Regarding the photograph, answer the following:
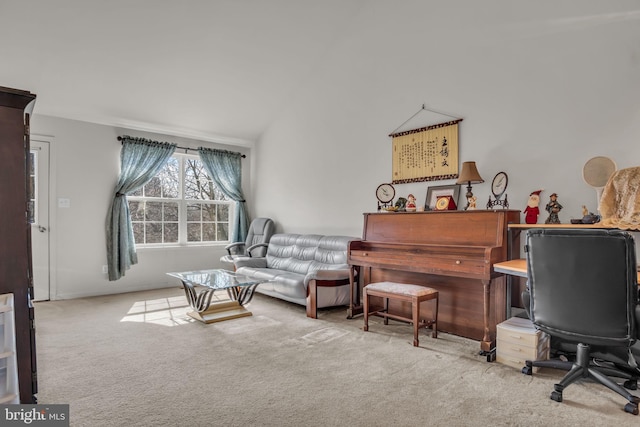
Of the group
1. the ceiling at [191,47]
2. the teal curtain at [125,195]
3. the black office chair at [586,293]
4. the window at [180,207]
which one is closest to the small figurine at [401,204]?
the ceiling at [191,47]

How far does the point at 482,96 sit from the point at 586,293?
2175mm

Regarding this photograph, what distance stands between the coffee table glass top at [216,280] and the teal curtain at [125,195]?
4.84 feet

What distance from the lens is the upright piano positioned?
9.75 feet

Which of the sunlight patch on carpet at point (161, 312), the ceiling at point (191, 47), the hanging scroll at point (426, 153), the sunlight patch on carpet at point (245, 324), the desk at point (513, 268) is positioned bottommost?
the sunlight patch on carpet at point (161, 312)

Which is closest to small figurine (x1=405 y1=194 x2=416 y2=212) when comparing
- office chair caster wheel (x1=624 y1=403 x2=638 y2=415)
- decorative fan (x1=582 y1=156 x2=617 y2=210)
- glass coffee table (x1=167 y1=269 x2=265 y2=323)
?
decorative fan (x1=582 y1=156 x2=617 y2=210)

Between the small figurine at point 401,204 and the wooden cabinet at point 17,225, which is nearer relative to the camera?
the wooden cabinet at point 17,225

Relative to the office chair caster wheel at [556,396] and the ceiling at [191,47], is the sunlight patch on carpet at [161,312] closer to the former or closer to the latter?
the ceiling at [191,47]

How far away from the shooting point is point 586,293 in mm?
2010

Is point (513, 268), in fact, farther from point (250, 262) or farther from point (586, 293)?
point (250, 262)

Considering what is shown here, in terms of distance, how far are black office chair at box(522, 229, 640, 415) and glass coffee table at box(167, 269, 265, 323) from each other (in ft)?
8.43

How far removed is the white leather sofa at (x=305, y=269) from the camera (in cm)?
392

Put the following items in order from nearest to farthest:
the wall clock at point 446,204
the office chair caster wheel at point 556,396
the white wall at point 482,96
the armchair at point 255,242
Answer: the office chair caster wheel at point 556,396
the white wall at point 482,96
the wall clock at point 446,204
the armchair at point 255,242

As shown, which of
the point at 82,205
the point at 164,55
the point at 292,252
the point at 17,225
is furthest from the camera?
the point at 292,252

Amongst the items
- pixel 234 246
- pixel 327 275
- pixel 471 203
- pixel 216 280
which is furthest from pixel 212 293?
pixel 471 203
